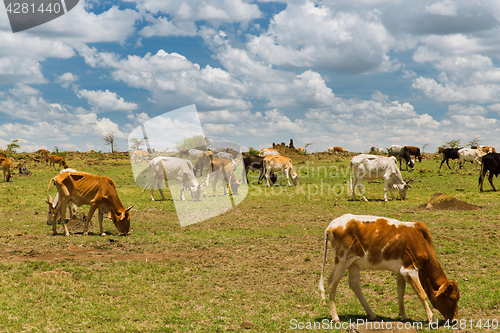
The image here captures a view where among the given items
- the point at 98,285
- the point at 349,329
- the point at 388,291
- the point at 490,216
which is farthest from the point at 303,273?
the point at 490,216

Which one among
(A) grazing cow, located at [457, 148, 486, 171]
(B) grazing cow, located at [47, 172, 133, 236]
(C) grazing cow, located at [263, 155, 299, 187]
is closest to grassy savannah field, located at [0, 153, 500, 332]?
(B) grazing cow, located at [47, 172, 133, 236]

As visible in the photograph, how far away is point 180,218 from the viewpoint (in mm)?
17562

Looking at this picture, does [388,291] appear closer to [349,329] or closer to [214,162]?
[349,329]

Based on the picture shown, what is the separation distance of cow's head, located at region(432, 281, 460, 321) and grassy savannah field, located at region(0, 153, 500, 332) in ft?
0.98

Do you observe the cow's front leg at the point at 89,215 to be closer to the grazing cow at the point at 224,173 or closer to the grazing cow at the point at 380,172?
the grazing cow at the point at 224,173

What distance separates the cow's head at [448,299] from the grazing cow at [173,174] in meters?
18.2

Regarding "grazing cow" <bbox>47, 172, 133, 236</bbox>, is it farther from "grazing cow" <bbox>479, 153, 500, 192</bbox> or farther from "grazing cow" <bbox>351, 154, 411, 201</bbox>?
"grazing cow" <bbox>479, 153, 500, 192</bbox>

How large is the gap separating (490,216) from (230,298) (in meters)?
13.2

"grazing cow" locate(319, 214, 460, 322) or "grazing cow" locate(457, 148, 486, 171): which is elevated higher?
"grazing cow" locate(457, 148, 486, 171)

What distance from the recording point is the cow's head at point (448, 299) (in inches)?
249

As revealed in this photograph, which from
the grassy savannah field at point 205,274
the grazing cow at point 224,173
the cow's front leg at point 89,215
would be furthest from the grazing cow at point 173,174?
the cow's front leg at point 89,215

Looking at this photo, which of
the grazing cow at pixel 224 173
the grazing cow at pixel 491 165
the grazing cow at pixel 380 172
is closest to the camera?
the grazing cow at pixel 380 172

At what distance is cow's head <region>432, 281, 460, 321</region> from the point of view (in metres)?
6.32

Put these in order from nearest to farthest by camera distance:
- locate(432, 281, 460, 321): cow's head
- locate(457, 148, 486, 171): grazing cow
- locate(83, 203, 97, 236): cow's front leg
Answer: locate(432, 281, 460, 321): cow's head
locate(83, 203, 97, 236): cow's front leg
locate(457, 148, 486, 171): grazing cow
